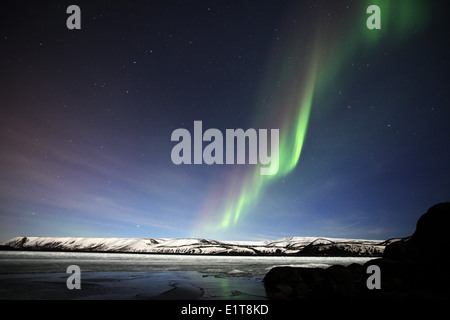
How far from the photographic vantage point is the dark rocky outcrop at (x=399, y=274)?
13.9m

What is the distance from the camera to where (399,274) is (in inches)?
589

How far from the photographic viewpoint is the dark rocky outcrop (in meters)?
13.9
